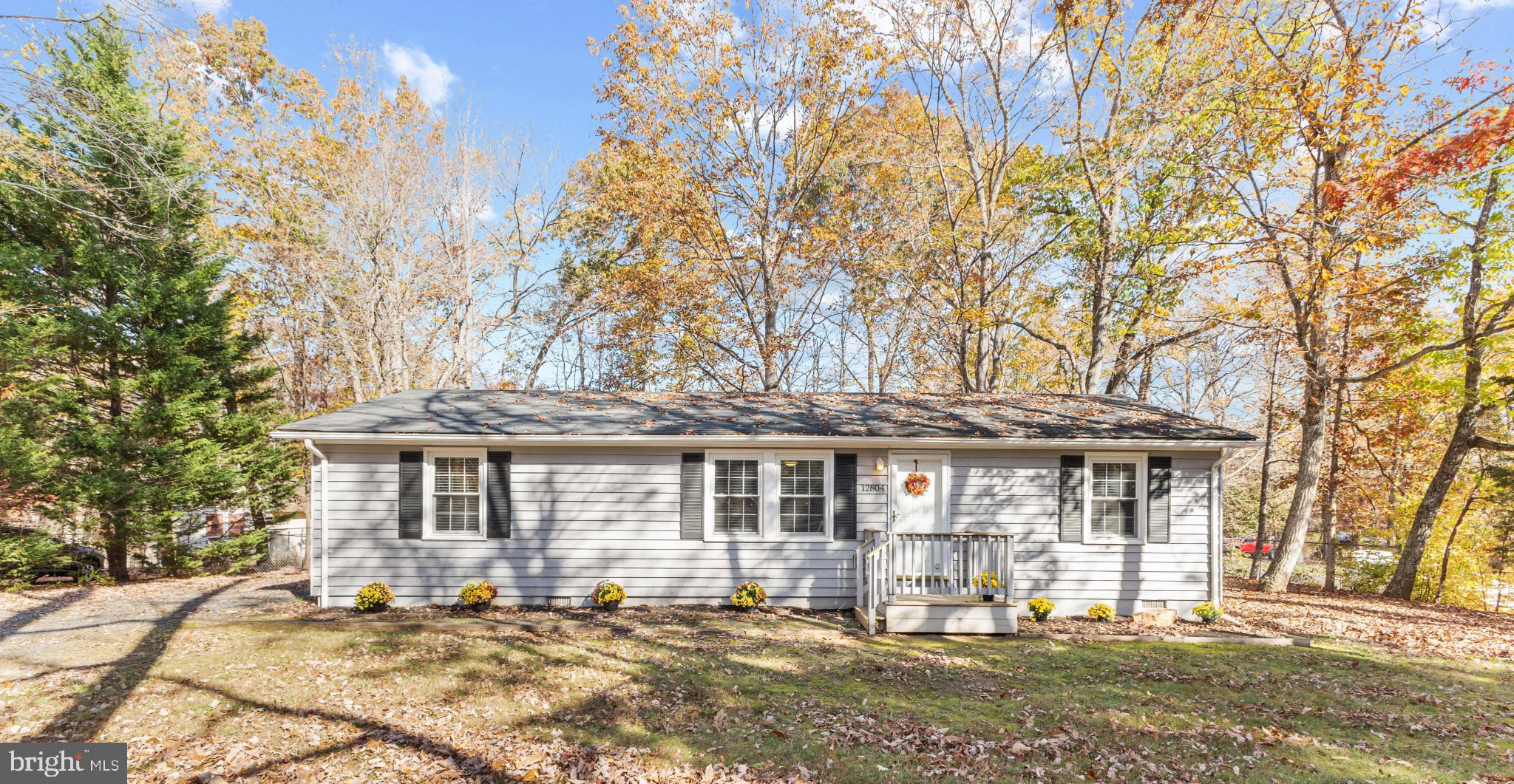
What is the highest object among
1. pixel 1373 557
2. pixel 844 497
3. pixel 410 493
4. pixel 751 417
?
pixel 751 417

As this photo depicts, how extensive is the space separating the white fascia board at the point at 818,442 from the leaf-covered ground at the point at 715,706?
2560 mm

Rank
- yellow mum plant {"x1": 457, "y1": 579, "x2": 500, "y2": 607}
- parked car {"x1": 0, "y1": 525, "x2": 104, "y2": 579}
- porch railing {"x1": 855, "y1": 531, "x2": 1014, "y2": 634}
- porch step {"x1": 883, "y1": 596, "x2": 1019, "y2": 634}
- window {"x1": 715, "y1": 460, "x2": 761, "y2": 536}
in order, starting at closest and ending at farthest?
1. porch step {"x1": 883, "y1": 596, "x2": 1019, "y2": 634}
2. porch railing {"x1": 855, "y1": 531, "x2": 1014, "y2": 634}
3. yellow mum plant {"x1": 457, "y1": 579, "x2": 500, "y2": 607}
4. window {"x1": 715, "y1": 460, "x2": 761, "y2": 536}
5. parked car {"x1": 0, "y1": 525, "x2": 104, "y2": 579}

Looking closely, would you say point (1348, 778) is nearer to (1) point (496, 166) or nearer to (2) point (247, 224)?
(1) point (496, 166)

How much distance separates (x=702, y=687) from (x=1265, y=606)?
10252mm

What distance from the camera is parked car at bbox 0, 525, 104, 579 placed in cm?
1057

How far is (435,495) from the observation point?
Answer: 9.15 m

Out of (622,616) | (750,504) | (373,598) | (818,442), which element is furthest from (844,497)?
(373,598)

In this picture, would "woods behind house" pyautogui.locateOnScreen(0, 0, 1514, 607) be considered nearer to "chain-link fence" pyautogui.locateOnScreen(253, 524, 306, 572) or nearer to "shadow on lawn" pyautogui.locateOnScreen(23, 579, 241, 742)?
"chain-link fence" pyautogui.locateOnScreen(253, 524, 306, 572)

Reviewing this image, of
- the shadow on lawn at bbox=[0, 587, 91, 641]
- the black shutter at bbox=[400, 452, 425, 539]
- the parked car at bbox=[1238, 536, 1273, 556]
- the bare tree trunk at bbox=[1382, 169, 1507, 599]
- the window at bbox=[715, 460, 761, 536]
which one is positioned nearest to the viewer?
the shadow on lawn at bbox=[0, 587, 91, 641]

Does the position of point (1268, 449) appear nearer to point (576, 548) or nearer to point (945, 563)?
point (945, 563)

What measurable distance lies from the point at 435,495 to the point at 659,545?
3.30 meters

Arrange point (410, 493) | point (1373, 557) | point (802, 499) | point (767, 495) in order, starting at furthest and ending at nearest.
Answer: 1. point (1373, 557)
2. point (802, 499)
3. point (767, 495)
4. point (410, 493)

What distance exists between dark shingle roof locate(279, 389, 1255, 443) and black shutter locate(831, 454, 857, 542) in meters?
0.49

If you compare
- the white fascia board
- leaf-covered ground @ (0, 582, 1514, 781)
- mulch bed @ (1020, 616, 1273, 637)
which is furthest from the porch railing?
the white fascia board
